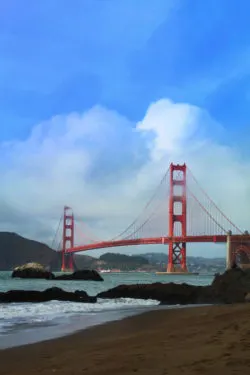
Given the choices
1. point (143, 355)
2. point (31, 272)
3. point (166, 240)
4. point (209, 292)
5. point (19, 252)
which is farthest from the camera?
point (19, 252)

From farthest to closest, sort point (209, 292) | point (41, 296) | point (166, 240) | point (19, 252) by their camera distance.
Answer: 1. point (19, 252)
2. point (166, 240)
3. point (209, 292)
4. point (41, 296)

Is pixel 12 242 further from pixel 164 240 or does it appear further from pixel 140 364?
pixel 140 364

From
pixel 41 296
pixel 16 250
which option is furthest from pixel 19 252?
pixel 41 296

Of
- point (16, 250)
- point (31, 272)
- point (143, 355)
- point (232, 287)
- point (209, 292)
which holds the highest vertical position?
point (16, 250)

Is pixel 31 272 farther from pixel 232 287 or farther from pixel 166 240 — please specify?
pixel 232 287

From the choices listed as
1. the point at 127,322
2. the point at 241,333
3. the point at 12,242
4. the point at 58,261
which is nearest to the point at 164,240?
the point at 58,261

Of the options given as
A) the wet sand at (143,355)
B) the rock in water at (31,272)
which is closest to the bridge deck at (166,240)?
the rock in water at (31,272)
